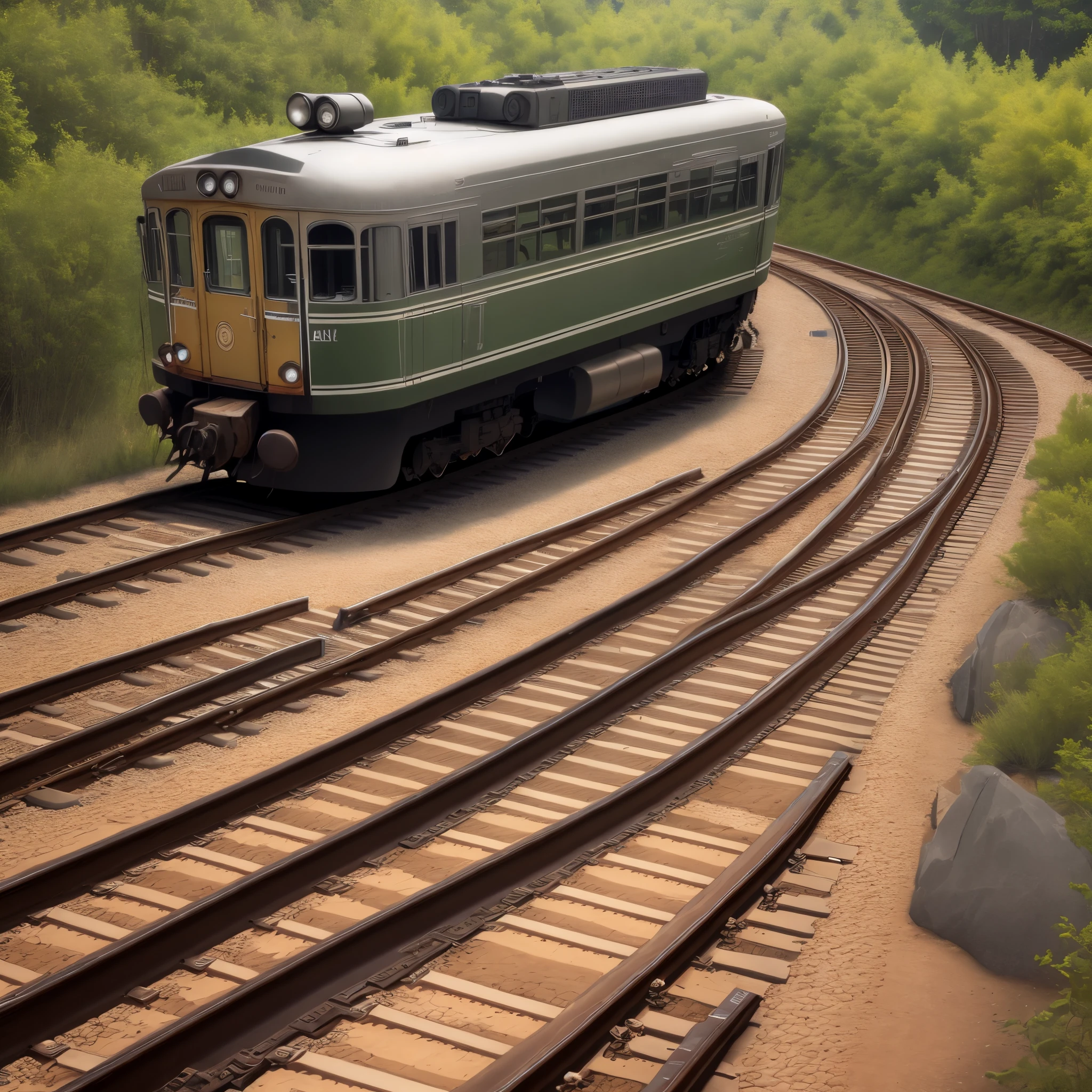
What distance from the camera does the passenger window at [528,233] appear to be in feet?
45.9

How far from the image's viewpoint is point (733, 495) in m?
15.2

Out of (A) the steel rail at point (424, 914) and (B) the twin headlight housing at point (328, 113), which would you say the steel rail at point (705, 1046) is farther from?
(B) the twin headlight housing at point (328, 113)

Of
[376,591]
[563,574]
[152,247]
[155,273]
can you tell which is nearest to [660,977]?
[376,591]

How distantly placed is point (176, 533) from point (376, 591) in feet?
8.45

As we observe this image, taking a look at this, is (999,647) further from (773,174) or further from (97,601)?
(773,174)

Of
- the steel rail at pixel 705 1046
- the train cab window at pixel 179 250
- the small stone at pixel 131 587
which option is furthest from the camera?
the train cab window at pixel 179 250

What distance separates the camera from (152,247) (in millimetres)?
13922

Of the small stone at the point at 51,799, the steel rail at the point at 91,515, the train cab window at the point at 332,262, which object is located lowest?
the small stone at the point at 51,799

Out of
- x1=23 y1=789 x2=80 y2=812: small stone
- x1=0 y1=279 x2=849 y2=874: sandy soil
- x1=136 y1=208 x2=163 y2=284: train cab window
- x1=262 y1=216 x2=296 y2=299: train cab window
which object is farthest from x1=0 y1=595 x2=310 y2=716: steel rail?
x1=136 y1=208 x2=163 y2=284: train cab window

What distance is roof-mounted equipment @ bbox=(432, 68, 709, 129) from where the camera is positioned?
49.7ft

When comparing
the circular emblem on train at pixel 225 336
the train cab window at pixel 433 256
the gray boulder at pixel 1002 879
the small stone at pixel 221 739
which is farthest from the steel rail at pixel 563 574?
the circular emblem on train at pixel 225 336

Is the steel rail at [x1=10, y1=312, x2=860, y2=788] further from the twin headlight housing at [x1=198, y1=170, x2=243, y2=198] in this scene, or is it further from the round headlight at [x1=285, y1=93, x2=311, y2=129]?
the round headlight at [x1=285, y1=93, x2=311, y2=129]

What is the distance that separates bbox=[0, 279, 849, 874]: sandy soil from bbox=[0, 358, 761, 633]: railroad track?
0.67 ft

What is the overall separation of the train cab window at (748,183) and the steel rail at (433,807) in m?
11.6
